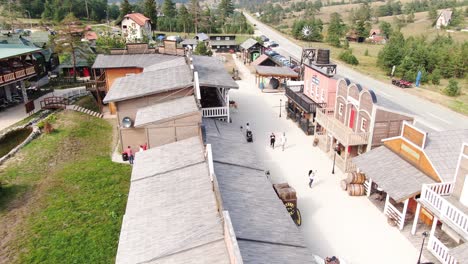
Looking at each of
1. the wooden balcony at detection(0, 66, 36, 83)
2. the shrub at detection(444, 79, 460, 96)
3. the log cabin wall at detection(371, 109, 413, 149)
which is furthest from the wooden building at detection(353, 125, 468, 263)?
the shrub at detection(444, 79, 460, 96)

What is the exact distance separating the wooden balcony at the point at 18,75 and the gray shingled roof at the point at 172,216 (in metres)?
22.7

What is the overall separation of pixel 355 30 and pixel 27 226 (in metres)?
98.4

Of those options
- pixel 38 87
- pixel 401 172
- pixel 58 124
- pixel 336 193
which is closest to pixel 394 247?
pixel 401 172

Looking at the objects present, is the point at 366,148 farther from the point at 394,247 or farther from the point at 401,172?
the point at 394,247

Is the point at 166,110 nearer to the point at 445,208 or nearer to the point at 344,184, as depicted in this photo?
the point at 344,184

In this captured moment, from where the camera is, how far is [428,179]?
1714 cm

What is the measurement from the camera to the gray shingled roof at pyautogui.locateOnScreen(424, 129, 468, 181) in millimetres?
16784

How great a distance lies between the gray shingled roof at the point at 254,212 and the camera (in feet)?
38.7

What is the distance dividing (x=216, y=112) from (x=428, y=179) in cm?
1467

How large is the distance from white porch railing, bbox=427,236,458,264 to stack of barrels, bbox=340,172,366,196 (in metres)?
5.28

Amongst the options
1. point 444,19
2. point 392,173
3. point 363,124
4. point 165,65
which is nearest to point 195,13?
point 165,65

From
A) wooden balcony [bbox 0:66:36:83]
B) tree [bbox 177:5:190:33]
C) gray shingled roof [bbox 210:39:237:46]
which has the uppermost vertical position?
tree [bbox 177:5:190:33]

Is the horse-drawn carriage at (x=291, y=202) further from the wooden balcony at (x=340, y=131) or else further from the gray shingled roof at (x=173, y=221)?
the wooden balcony at (x=340, y=131)

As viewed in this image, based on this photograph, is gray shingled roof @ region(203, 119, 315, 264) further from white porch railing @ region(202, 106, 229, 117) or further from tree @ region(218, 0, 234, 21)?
tree @ region(218, 0, 234, 21)
